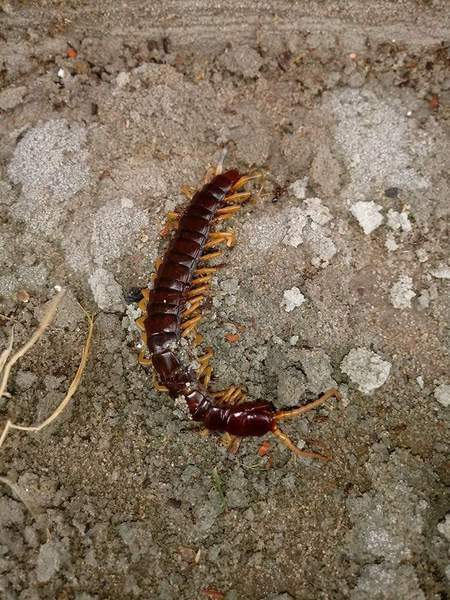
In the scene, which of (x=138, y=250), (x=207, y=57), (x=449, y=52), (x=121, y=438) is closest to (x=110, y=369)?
(x=121, y=438)

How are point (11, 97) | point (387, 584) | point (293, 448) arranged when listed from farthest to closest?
point (11, 97), point (293, 448), point (387, 584)

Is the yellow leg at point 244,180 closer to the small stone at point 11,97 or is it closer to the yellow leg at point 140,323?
the yellow leg at point 140,323

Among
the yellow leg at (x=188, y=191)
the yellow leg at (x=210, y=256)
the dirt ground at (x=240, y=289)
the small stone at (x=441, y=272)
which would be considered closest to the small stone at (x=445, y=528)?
the dirt ground at (x=240, y=289)

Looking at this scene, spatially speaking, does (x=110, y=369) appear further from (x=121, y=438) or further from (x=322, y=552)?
(x=322, y=552)

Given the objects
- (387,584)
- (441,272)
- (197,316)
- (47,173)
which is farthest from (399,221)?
(47,173)

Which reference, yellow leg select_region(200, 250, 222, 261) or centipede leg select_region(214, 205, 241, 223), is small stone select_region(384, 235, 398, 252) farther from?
yellow leg select_region(200, 250, 222, 261)

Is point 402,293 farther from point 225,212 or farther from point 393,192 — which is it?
point 225,212
